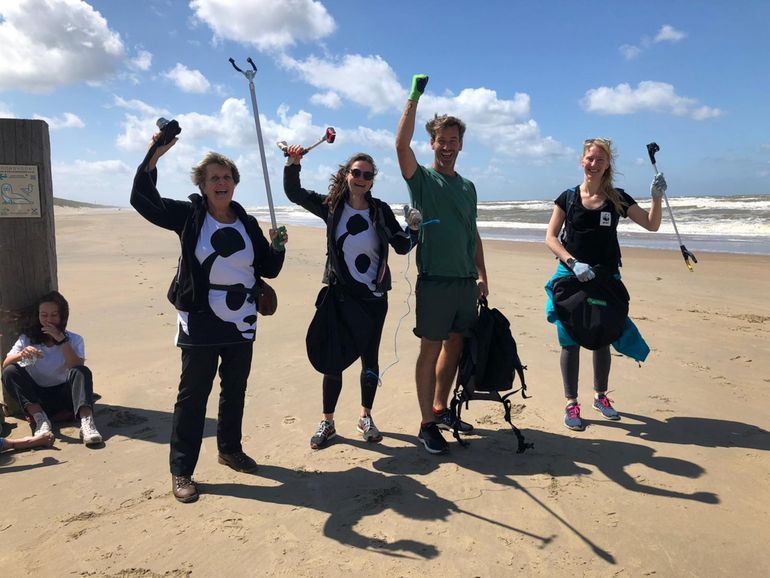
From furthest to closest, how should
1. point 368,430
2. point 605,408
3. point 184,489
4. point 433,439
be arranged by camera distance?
point 605,408 → point 368,430 → point 433,439 → point 184,489

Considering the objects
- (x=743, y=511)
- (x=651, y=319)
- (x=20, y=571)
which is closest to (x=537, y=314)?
(x=651, y=319)

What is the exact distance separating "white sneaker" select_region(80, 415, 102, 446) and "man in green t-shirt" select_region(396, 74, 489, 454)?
2.24 meters

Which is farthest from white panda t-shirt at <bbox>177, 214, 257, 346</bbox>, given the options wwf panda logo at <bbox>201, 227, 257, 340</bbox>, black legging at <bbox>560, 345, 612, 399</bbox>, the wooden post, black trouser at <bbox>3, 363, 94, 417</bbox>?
black legging at <bbox>560, 345, 612, 399</bbox>

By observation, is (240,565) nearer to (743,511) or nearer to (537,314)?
(743,511)

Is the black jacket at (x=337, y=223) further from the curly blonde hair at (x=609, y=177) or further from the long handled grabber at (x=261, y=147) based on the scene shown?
the curly blonde hair at (x=609, y=177)

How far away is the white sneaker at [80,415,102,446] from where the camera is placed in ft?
11.8

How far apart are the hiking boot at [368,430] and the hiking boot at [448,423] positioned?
45 centimetres

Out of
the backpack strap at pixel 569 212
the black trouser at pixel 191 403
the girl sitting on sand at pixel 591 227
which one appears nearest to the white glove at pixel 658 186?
the girl sitting on sand at pixel 591 227

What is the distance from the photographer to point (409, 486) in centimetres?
311

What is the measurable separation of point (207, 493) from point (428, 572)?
1.40 meters

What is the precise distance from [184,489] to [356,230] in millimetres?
1842

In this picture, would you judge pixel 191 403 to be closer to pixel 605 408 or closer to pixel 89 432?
pixel 89 432

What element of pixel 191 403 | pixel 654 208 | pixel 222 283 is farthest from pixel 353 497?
pixel 654 208

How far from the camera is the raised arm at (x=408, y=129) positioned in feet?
10.4
